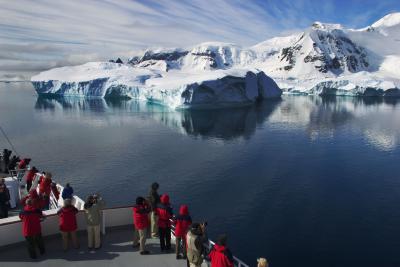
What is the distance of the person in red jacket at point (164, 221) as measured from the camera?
32.1ft

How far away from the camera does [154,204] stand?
1029 cm

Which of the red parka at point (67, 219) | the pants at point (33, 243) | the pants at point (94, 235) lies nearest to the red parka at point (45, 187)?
the red parka at point (67, 219)

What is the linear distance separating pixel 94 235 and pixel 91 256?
581mm

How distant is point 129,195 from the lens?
22.9 metres

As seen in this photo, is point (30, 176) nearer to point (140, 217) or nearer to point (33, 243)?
point (33, 243)

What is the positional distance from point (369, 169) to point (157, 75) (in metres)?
79.4

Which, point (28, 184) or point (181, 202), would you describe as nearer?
point (28, 184)

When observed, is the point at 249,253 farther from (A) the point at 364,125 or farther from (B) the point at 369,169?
(A) the point at 364,125

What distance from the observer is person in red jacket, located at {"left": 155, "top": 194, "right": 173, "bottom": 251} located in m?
9.79

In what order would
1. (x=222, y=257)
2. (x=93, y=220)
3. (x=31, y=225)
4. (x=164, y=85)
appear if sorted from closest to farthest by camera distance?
(x=222, y=257)
(x=31, y=225)
(x=93, y=220)
(x=164, y=85)

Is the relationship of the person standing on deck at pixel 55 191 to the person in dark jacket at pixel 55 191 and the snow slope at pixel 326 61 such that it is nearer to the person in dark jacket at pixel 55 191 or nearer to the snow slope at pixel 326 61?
the person in dark jacket at pixel 55 191

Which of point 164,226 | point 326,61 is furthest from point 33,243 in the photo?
point 326,61

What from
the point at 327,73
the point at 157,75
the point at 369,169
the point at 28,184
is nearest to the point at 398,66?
the point at 327,73

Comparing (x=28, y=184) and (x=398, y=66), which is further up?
(x=398, y=66)
